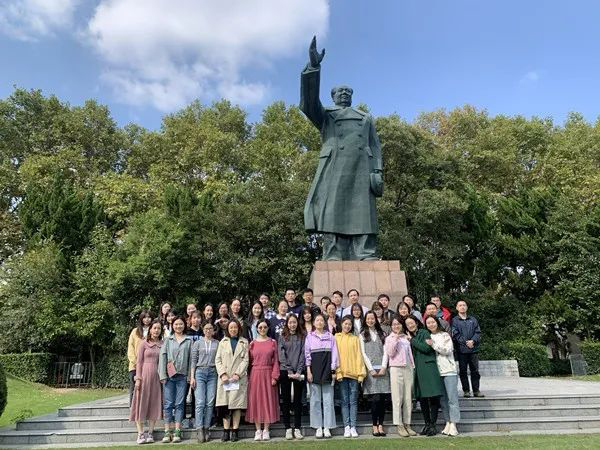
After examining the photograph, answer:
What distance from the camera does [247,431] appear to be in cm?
614

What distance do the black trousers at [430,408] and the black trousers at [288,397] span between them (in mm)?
1414

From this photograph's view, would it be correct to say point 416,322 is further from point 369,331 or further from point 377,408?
point 377,408

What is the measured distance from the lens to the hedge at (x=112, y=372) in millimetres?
18281

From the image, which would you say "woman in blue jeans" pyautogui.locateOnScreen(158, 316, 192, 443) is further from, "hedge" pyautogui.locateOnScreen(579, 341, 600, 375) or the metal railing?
"hedge" pyautogui.locateOnScreen(579, 341, 600, 375)

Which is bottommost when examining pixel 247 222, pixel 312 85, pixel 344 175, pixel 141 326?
pixel 141 326

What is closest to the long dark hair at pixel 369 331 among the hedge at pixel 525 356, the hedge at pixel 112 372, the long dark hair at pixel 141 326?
the long dark hair at pixel 141 326

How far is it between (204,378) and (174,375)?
1.15ft

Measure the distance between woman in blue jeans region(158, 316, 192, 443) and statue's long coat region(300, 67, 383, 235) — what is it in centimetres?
421

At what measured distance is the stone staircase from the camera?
6.13 meters

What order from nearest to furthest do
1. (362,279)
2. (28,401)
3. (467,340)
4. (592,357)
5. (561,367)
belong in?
(467,340)
(362,279)
(28,401)
(592,357)
(561,367)

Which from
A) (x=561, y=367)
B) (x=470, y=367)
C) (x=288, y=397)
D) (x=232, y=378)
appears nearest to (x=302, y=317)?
(x=288, y=397)

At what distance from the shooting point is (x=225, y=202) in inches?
798

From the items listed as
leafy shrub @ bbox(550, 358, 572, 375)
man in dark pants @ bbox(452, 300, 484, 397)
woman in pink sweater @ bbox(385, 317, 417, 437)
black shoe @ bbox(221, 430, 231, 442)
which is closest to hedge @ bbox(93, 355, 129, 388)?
black shoe @ bbox(221, 430, 231, 442)

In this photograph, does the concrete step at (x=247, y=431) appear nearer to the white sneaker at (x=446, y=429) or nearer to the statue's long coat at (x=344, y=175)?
the white sneaker at (x=446, y=429)
